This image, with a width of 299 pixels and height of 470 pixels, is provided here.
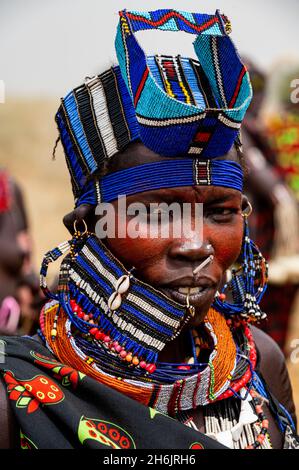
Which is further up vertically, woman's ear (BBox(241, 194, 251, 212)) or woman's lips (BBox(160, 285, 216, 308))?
woman's ear (BBox(241, 194, 251, 212))

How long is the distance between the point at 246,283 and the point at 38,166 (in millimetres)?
25441

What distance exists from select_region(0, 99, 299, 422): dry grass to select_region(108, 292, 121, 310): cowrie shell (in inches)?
320

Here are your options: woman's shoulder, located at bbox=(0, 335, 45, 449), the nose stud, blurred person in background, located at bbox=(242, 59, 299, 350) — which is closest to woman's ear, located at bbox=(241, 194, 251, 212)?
the nose stud

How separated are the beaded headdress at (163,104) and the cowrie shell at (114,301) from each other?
0.28m

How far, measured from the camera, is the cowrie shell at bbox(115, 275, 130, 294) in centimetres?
220

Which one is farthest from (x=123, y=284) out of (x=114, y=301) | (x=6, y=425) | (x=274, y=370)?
(x=274, y=370)

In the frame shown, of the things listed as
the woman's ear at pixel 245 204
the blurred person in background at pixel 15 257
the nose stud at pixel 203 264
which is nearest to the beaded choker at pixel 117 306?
the nose stud at pixel 203 264

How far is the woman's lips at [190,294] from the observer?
220 cm

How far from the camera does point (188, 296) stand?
2199 millimetres

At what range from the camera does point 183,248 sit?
→ 217 centimetres

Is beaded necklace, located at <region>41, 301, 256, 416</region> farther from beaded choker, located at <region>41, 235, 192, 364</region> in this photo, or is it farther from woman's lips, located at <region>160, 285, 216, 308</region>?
woman's lips, located at <region>160, 285, 216, 308</region>

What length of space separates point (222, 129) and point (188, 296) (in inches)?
18.6

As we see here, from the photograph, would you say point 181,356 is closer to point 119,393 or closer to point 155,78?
point 119,393

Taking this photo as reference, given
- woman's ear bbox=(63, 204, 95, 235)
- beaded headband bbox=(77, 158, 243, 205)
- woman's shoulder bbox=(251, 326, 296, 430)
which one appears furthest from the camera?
woman's shoulder bbox=(251, 326, 296, 430)
